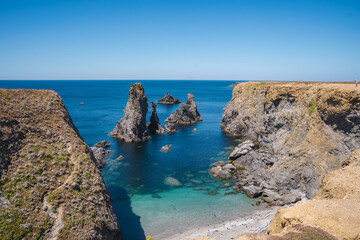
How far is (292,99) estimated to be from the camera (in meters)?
49.2

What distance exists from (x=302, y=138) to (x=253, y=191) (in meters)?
14.6

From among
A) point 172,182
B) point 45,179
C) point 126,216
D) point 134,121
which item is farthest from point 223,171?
point 134,121

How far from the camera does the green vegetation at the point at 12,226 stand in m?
17.7

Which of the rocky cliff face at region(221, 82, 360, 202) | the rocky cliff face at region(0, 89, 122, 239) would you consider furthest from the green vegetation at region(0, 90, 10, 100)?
the rocky cliff face at region(221, 82, 360, 202)

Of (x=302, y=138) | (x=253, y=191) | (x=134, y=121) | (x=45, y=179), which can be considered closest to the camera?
(x=45, y=179)

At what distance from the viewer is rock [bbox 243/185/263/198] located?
124 feet

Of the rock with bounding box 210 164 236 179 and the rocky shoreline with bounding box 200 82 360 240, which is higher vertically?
the rocky shoreline with bounding box 200 82 360 240

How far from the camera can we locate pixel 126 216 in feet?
109

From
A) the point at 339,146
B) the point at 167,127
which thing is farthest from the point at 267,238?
the point at 167,127

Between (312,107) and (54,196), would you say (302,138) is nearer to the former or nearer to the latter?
(312,107)

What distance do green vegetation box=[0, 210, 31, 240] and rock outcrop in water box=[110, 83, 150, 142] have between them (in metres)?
52.6

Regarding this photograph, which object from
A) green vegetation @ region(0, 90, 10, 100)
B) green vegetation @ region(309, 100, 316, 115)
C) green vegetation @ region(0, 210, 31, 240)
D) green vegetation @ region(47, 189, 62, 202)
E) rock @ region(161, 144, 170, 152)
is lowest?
rock @ region(161, 144, 170, 152)

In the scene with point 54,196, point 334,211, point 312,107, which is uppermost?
point 312,107

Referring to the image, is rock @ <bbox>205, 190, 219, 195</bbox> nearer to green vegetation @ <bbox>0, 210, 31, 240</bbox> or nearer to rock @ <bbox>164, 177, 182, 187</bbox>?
rock @ <bbox>164, 177, 182, 187</bbox>
